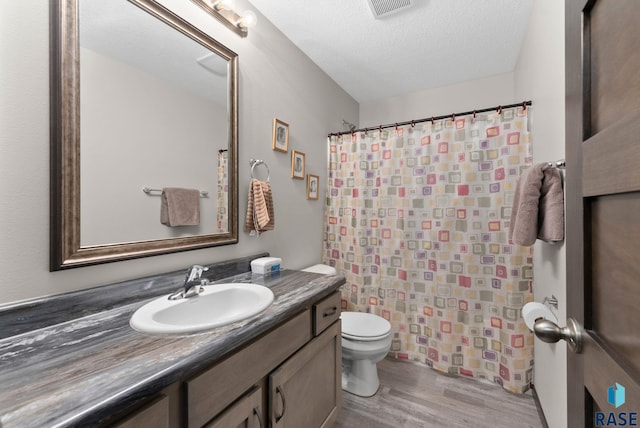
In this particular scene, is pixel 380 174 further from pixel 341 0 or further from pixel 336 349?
pixel 336 349

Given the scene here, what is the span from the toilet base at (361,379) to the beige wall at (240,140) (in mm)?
801

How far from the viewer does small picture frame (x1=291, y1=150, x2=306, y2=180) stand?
6.44ft

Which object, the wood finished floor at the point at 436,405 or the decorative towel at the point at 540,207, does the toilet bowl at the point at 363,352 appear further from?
the decorative towel at the point at 540,207

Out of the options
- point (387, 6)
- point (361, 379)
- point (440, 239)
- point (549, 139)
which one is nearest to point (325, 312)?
point (361, 379)

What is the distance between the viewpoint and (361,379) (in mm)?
1723

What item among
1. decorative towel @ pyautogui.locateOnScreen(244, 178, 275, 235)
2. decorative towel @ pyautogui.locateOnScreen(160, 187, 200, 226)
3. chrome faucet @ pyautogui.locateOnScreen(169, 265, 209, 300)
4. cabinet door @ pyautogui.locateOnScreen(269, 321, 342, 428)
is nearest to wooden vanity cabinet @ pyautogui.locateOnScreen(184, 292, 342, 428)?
cabinet door @ pyautogui.locateOnScreen(269, 321, 342, 428)

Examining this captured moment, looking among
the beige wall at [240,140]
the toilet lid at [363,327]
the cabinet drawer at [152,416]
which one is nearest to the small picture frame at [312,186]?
the beige wall at [240,140]

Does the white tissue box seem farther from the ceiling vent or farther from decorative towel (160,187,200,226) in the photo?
the ceiling vent

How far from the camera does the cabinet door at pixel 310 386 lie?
964 mm

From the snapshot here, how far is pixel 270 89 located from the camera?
1761mm

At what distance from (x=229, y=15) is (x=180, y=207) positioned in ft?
3.59

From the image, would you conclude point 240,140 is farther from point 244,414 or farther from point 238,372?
point 244,414

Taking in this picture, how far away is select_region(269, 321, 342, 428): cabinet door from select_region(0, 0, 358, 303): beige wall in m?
0.68

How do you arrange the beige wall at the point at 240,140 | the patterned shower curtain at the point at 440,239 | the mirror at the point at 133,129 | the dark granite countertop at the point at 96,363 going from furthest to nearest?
the patterned shower curtain at the point at 440,239 < the mirror at the point at 133,129 < the beige wall at the point at 240,140 < the dark granite countertop at the point at 96,363
